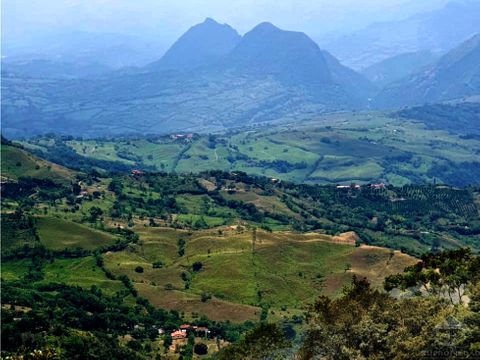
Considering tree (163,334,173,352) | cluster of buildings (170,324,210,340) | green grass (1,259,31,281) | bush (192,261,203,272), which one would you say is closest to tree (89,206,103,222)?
green grass (1,259,31,281)

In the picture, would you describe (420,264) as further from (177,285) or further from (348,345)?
(177,285)

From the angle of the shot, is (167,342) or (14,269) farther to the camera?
(14,269)

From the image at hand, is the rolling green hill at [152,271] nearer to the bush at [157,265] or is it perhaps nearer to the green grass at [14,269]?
the green grass at [14,269]

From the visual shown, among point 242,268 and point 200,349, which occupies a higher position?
point 200,349

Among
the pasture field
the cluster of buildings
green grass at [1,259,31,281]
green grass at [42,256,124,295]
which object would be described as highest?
green grass at [1,259,31,281]

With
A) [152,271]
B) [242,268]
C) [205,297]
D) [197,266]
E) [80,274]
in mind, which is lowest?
[242,268]

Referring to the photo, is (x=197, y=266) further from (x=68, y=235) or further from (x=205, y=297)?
(x=68, y=235)

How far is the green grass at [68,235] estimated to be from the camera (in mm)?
144750

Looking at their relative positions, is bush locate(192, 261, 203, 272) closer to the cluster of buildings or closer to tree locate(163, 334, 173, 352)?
the cluster of buildings

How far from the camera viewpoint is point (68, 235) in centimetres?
14925

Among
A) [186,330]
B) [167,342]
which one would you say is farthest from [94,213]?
[167,342]

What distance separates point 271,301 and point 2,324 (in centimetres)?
5513

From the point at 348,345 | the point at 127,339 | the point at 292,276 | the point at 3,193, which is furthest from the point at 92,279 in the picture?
the point at 348,345

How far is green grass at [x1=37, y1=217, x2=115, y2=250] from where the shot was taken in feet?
475
